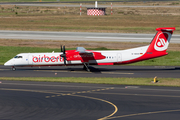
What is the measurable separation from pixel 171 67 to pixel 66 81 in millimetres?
19690

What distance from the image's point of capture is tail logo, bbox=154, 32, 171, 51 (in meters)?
45.7

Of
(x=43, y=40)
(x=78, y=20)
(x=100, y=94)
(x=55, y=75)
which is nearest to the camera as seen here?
(x=100, y=94)

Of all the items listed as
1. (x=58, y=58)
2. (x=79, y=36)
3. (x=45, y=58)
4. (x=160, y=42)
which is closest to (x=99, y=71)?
(x=58, y=58)

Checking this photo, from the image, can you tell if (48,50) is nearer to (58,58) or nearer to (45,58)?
(45,58)

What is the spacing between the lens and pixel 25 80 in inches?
1535

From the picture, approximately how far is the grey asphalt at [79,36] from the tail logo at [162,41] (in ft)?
83.3

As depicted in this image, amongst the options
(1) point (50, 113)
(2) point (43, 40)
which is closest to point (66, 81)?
(1) point (50, 113)

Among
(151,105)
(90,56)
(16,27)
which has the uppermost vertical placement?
(16,27)

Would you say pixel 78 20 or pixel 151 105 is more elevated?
pixel 78 20

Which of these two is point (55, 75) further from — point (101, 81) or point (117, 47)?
point (117, 47)

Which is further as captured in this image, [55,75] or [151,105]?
[55,75]

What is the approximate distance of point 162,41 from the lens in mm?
45875

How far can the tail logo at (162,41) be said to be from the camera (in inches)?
1800

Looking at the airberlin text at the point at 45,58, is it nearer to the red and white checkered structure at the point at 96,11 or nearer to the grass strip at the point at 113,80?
the grass strip at the point at 113,80
